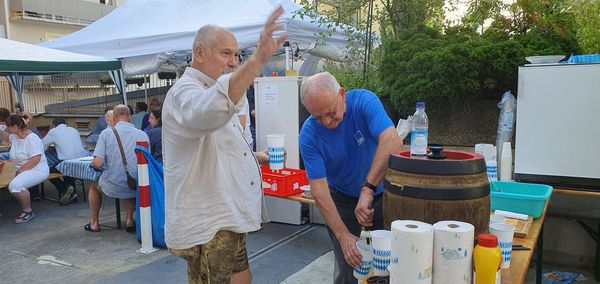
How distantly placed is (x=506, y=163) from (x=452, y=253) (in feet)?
7.97

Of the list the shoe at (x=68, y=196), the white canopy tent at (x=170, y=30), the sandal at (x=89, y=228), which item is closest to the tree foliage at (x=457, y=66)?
the white canopy tent at (x=170, y=30)

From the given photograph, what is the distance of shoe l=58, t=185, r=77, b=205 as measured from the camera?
715cm

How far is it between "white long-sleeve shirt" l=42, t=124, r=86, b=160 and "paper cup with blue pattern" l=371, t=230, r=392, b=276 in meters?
6.53

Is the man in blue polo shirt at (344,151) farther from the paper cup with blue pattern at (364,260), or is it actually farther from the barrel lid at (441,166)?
the barrel lid at (441,166)

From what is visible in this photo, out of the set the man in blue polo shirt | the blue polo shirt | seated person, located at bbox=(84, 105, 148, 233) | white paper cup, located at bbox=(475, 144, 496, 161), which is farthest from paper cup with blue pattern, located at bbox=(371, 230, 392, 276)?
seated person, located at bbox=(84, 105, 148, 233)

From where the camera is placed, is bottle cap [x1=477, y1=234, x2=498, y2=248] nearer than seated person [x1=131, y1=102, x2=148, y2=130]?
Yes

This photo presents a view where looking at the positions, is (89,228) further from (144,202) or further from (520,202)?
(520,202)

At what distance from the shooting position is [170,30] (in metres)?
8.84

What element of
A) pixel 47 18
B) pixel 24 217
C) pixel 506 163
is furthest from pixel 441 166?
pixel 47 18

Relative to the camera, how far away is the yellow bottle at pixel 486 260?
141cm

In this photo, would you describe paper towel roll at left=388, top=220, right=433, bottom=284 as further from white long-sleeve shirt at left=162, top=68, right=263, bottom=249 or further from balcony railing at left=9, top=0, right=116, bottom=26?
balcony railing at left=9, top=0, right=116, bottom=26

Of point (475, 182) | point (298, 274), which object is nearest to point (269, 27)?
point (475, 182)

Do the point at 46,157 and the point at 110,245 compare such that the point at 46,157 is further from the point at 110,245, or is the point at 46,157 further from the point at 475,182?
the point at 475,182

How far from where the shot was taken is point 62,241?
538 centimetres
